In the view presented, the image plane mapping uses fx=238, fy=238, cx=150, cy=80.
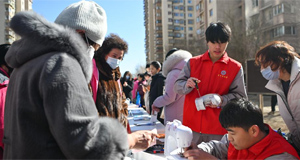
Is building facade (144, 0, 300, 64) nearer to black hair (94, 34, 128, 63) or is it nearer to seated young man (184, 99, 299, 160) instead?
black hair (94, 34, 128, 63)

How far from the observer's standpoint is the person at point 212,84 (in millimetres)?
2121

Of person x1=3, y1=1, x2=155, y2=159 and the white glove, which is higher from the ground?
person x1=3, y1=1, x2=155, y2=159

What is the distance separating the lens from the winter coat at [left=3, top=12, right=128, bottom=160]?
0.83 m

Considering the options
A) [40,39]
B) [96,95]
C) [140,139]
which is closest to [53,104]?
[40,39]

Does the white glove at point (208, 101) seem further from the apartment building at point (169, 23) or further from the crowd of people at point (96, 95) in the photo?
the apartment building at point (169, 23)

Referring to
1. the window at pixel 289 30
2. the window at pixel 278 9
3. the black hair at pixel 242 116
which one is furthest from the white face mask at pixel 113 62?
the window at pixel 289 30

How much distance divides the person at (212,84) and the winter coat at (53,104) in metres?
1.31

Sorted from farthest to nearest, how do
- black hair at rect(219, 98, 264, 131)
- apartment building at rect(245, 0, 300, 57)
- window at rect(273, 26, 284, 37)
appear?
window at rect(273, 26, 284, 37), apartment building at rect(245, 0, 300, 57), black hair at rect(219, 98, 264, 131)

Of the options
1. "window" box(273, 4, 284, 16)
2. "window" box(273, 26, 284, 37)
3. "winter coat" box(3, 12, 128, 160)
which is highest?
"window" box(273, 4, 284, 16)

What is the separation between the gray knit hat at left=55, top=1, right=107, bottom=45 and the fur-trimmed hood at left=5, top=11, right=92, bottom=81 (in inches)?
12.0

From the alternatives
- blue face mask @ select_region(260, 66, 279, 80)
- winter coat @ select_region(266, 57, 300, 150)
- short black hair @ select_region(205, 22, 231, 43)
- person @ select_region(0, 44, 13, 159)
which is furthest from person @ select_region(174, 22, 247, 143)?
person @ select_region(0, 44, 13, 159)

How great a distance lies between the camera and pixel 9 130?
3.13ft

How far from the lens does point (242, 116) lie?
1529mm

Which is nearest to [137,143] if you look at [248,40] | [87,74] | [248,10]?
[87,74]
